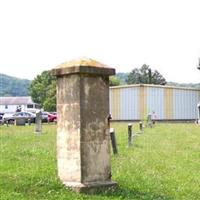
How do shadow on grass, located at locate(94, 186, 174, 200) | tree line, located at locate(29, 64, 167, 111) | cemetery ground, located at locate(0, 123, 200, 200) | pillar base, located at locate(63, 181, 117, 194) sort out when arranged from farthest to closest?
tree line, located at locate(29, 64, 167, 111) < pillar base, located at locate(63, 181, 117, 194) < shadow on grass, located at locate(94, 186, 174, 200) < cemetery ground, located at locate(0, 123, 200, 200)

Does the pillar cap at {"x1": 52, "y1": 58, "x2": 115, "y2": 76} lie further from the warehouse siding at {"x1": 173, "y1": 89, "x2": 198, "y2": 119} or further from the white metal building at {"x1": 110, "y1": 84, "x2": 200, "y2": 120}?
the warehouse siding at {"x1": 173, "y1": 89, "x2": 198, "y2": 119}

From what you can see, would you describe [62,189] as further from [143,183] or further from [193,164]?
[193,164]

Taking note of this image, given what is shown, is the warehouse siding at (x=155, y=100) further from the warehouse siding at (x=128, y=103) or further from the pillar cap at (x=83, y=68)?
the pillar cap at (x=83, y=68)

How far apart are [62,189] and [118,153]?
347 inches

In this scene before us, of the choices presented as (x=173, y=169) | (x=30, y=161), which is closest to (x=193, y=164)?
(x=173, y=169)

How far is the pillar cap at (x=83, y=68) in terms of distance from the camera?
32.4ft

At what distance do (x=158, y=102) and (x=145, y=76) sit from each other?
67273 millimetres

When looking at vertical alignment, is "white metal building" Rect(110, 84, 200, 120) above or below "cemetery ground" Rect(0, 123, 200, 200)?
above

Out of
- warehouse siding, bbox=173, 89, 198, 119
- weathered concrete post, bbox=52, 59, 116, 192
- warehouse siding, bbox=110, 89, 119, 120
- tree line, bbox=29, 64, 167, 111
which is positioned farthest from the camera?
tree line, bbox=29, 64, 167, 111

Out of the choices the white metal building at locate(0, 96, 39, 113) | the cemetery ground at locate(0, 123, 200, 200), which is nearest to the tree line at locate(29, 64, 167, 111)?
the white metal building at locate(0, 96, 39, 113)

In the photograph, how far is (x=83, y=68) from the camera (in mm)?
9844

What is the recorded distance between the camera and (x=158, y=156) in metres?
17.8

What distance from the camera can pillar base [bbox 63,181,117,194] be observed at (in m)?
9.60

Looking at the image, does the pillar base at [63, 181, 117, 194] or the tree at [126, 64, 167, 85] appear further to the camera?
the tree at [126, 64, 167, 85]
